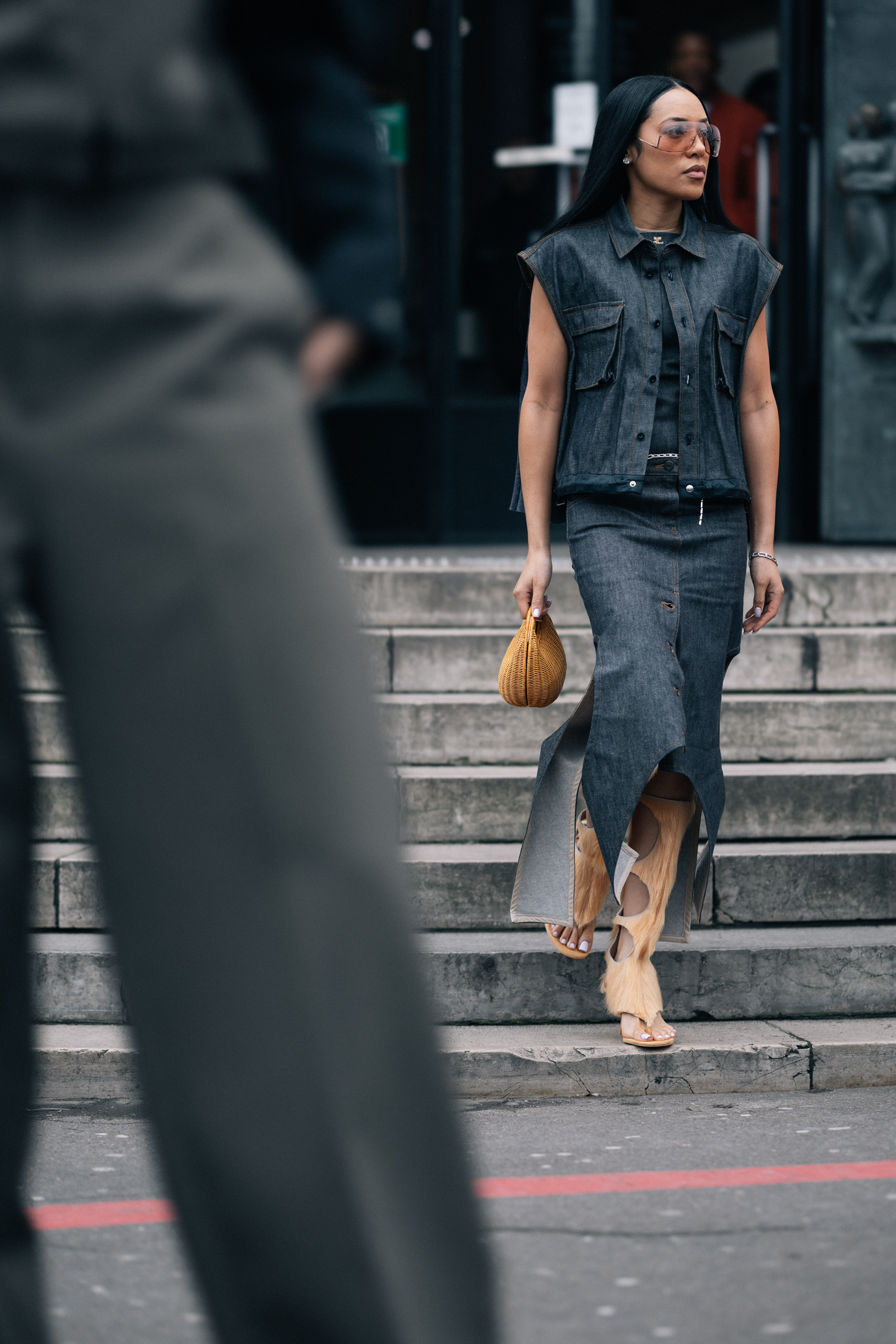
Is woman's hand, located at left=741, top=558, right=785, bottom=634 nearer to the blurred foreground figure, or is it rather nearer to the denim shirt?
the denim shirt

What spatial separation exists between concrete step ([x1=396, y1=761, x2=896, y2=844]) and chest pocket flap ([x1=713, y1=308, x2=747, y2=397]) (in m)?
1.71

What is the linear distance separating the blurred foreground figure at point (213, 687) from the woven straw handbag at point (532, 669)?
2925mm

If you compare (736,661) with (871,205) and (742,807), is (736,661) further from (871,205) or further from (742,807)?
(871,205)

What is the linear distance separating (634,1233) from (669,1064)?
1105mm

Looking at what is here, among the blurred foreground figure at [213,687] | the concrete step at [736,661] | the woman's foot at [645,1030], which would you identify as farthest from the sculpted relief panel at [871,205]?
the blurred foreground figure at [213,687]

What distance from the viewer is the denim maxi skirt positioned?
3846 mm

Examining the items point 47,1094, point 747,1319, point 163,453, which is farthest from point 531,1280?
point 163,453

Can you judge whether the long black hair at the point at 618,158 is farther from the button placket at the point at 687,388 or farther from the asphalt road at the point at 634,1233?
the asphalt road at the point at 634,1233

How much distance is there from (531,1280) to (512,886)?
2.14 metres

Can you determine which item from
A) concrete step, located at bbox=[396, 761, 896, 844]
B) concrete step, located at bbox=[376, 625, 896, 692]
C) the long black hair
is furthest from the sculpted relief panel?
the long black hair

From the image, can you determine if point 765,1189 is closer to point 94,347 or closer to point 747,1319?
point 747,1319

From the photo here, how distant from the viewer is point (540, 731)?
5.91 meters

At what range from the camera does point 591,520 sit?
158 inches

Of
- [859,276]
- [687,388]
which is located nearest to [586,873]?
[687,388]
